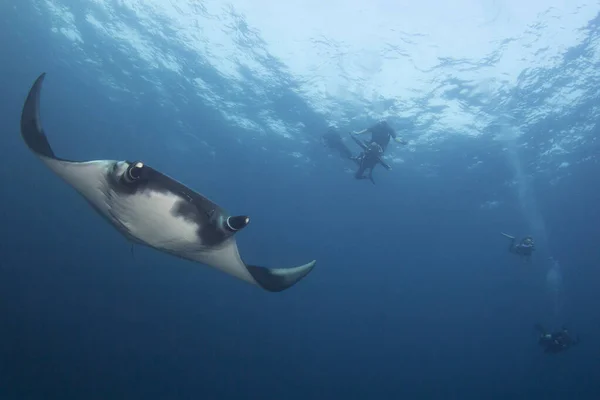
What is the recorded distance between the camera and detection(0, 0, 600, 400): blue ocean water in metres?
20.2

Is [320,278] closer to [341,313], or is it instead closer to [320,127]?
[341,313]

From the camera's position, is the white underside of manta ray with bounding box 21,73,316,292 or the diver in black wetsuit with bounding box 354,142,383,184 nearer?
the white underside of manta ray with bounding box 21,73,316,292

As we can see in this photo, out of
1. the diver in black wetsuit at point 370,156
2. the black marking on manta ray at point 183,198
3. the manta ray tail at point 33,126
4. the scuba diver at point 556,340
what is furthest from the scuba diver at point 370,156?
the manta ray tail at point 33,126

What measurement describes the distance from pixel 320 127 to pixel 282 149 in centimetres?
496

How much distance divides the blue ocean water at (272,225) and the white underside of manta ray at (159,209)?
15.3m

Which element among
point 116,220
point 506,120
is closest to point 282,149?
point 506,120

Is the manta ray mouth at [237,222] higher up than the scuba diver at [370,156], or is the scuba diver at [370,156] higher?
the scuba diver at [370,156]

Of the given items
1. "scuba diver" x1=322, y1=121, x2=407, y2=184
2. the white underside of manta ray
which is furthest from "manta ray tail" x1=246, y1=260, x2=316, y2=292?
"scuba diver" x1=322, y1=121, x2=407, y2=184

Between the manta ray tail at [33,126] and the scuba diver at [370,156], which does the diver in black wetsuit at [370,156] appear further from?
the manta ray tail at [33,126]

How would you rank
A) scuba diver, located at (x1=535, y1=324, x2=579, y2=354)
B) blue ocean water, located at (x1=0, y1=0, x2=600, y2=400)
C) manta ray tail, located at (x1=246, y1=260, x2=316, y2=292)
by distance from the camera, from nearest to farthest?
1. manta ray tail, located at (x1=246, y1=260, x2=316, y2=292)
2. scuba diver, located at (x1=535, y1=324, x2=579, y2=354)
3. blue ocean water, located at (x1=0, y1=0, x2=600, y2=400)

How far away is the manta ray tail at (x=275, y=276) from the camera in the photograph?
3.55 meters

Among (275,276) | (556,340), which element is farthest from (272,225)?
(275,276)

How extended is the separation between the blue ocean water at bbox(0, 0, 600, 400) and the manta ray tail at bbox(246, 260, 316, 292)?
50.7 feet

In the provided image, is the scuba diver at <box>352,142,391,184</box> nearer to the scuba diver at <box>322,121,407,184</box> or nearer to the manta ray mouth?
the scuba diver at <box>322,121,407,184</box>
